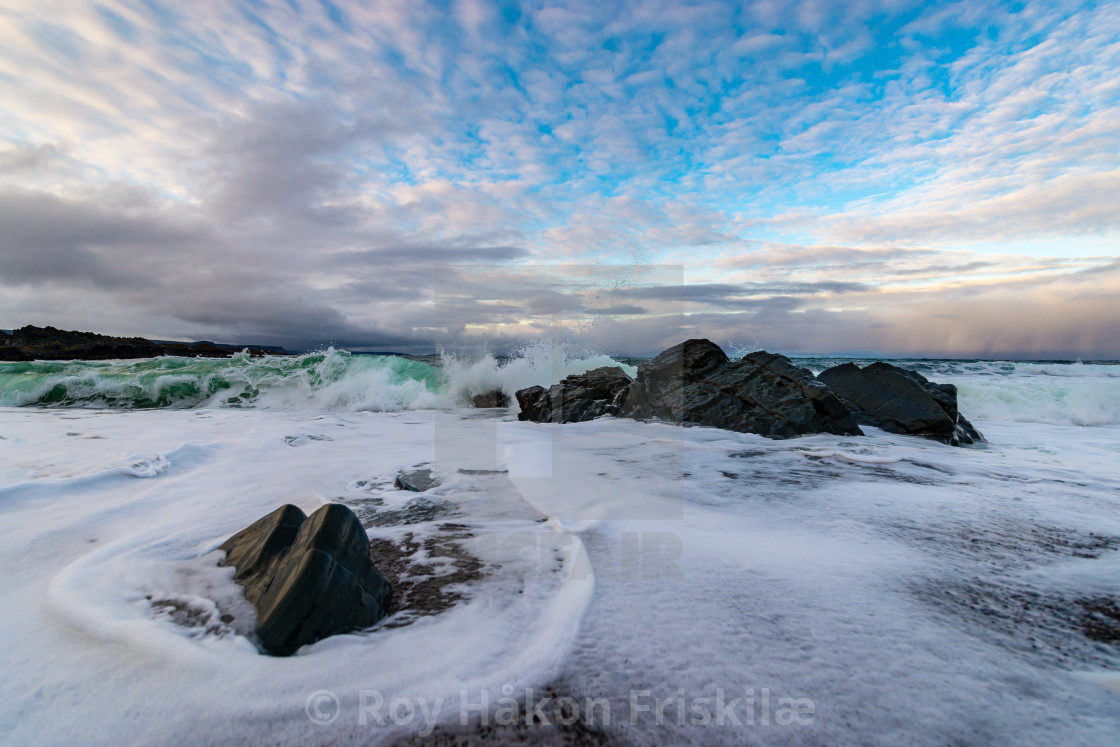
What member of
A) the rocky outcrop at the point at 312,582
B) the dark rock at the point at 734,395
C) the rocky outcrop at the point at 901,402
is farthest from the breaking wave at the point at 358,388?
the rocky outcrop at the point at 312,582

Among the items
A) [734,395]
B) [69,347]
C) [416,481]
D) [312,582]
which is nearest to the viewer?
[312,582]

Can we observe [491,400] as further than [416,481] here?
Yes

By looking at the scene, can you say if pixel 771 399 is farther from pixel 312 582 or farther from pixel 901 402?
pixel 312 582

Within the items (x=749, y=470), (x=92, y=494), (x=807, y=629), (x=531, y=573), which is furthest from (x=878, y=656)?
(x=92, y=494)

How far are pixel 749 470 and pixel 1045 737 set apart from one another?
3.25 metres

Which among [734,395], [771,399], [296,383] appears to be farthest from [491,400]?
[771,399]

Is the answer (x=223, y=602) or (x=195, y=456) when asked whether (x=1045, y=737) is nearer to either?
(x=223, y=602)

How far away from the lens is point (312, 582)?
167 cm

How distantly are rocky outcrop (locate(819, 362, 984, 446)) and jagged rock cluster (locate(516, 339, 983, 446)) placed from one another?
0.01 metres

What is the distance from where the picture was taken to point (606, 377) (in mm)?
9688

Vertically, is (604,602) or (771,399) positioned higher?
(771,399)

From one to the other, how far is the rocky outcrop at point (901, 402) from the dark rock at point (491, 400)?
693 centimetres

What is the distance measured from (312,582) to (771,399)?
6591 mm

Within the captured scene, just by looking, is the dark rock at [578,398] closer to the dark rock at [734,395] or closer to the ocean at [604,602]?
the dark rock at [734,395]
